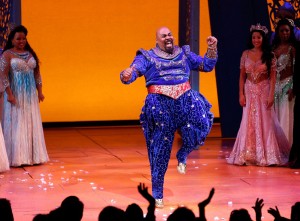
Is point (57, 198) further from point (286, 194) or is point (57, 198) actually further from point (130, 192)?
point (286, 194)

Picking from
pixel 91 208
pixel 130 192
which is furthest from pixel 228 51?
pixel 91 208

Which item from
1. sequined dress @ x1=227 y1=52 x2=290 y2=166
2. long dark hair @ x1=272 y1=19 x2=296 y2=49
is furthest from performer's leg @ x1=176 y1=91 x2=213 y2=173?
long dark hair @ x1=272 y1=19 x2=296 y2=49

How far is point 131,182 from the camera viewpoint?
309 inches

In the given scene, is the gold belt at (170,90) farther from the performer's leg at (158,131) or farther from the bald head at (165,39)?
the bald head at (165,39)

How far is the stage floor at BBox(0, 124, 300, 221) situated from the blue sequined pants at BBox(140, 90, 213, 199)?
383 mm

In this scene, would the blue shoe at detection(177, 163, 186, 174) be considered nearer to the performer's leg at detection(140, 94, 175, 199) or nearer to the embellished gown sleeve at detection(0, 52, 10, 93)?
the performer's leg at detection(140, 94, 175, 199)

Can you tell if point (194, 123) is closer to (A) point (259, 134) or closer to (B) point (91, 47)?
(A) point (259, 134)

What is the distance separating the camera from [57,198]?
6.95 metres

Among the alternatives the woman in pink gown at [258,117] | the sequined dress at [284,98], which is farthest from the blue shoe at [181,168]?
Result: the sequined dress at [284,98]

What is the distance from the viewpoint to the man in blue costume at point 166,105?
21.3 feet

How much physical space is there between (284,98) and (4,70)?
3.04 m

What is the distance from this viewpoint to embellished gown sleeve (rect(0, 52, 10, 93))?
8.71 metres

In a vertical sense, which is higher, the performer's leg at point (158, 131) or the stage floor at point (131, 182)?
the performer's leg at point (158, 131)

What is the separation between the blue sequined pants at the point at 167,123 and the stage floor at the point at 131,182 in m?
0.38
